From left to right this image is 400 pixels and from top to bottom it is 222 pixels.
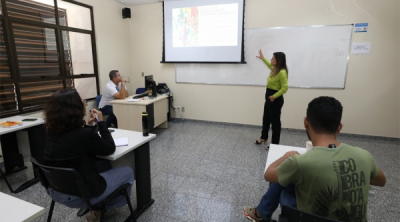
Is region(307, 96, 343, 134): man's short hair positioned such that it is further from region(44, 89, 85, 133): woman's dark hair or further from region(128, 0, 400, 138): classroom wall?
region(128, 0, 400, 138): classroom wall

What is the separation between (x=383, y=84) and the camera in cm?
387

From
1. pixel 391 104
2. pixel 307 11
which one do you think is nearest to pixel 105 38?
pixel 307 11

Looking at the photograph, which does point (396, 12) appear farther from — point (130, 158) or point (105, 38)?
point (105, 38)

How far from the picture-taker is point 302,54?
13.6ft

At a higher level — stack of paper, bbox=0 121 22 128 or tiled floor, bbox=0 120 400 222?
stack of paper, bbox=0 121 22 128

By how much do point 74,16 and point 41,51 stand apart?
37.4 inches

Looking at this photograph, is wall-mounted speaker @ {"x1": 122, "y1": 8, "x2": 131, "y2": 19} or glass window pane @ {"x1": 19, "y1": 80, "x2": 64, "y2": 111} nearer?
glass window pane @ {"x1": 19, "y1": 80, "x2": 64, "y2": 111}

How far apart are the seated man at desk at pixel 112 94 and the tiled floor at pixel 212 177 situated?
3.08 ft

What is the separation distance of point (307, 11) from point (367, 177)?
382 cm

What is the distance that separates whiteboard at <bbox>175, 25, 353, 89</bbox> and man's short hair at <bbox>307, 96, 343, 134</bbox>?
3.38m

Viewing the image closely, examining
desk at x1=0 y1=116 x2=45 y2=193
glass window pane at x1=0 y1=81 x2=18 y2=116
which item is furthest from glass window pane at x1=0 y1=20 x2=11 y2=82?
desk at x1=0 y1=116 x2=45 y2=193

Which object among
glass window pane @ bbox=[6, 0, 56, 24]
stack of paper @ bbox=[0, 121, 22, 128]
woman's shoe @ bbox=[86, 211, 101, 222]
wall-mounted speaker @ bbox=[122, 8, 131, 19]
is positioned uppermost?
wall-mounted speaker @ bbox=[122, 8, 131, 19]

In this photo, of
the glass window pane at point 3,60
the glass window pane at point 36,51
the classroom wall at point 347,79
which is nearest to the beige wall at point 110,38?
the classroom wall at point 347,79

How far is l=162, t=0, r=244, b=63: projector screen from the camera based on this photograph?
439cm
